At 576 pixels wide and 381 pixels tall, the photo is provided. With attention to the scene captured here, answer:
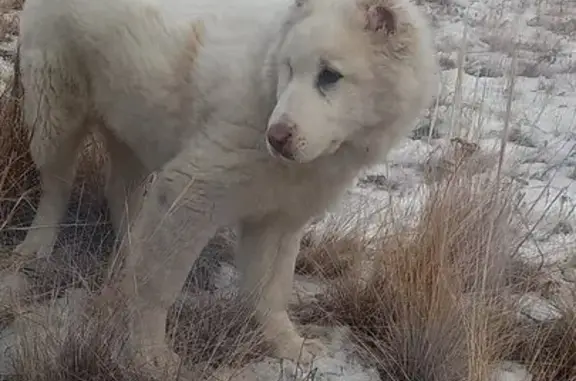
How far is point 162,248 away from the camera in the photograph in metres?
2.70

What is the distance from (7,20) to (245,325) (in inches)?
157

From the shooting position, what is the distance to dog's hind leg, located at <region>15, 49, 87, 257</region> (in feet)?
10.2

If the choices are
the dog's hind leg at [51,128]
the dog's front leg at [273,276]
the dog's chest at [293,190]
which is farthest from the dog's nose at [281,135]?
the dog's hind leg at [51,128]

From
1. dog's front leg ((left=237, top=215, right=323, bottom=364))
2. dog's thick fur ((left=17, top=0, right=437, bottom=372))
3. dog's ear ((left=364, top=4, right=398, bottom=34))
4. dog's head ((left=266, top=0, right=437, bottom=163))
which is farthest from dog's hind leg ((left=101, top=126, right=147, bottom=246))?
dog's ear ((left=364, top=4, right=398, bottom=34))

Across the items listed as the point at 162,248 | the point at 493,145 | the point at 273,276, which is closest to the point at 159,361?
the point at 162,248

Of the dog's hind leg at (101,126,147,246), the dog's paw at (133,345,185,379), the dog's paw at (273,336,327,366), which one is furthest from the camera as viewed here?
the dog's hind leg at (101,126,147,246)

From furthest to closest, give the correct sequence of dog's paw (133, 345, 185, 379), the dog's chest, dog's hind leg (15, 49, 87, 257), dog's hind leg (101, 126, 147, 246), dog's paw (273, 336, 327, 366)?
dog's hind leg (101, 126, 147, 246) < dog's hind leg (15, 49, 87, 257) < dog's paw (273, 336, 327, 366) < the dog's chest < dog's paw (133, 345, 185, 379)

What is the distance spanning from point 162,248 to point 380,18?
91cm

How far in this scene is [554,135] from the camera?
213 inches

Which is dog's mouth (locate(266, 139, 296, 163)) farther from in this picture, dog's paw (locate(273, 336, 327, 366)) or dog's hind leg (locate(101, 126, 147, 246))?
dog's hind leg (locate(101, 126, 147, 246))

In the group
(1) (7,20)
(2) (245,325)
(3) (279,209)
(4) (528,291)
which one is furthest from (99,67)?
(1) (7,20)

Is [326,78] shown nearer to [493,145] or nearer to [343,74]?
[343,74]

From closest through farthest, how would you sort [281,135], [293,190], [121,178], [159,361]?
[281,135]
[159,361]
[293,190]
[121,178]

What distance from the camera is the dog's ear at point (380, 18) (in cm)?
242
